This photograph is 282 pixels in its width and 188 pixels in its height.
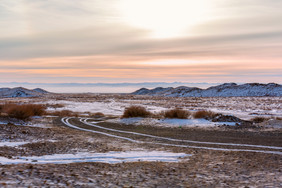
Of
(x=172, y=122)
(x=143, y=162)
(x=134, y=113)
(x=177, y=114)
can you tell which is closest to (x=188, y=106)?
(x=134, y=113)

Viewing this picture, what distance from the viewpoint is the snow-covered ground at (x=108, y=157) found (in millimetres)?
9031

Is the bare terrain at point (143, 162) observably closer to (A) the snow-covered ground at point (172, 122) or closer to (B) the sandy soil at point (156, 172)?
(B) the sandy soil at point (156, 172)

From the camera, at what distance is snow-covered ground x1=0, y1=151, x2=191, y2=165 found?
9031 mm

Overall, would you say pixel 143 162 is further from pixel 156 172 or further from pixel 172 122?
pixel 172 122

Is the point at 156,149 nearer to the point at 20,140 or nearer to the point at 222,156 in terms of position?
the point at 222,156

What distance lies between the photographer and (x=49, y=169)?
24.4 feet

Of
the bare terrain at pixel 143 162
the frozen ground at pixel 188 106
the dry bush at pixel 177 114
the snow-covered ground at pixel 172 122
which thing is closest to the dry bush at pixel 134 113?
the snow-covered ground at pixel 172 122

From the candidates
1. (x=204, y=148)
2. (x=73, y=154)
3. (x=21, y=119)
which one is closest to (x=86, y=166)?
(x=73, y=154)

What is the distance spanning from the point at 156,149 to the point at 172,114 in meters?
13.1

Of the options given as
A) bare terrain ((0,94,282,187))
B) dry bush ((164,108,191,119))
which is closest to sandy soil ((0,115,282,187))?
bare terrain ((0,94,282,187))

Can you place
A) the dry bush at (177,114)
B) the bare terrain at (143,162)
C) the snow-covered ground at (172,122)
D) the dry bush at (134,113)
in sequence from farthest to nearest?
the dry bush at (134,113)
the dry bush at (177,114)
the snow-covered ground at (172,122)
the bare terrain at (143,162)

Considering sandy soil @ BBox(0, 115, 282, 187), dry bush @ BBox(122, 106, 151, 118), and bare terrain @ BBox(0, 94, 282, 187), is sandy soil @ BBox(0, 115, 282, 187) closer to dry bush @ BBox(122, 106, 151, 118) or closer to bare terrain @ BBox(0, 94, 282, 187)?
bare terrain @ BBox(0, 94, 282, 187)

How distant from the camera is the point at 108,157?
32.5ft

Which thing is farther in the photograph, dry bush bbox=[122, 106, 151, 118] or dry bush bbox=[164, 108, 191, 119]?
dry bush bbox=[122, 106, 151, 118]
